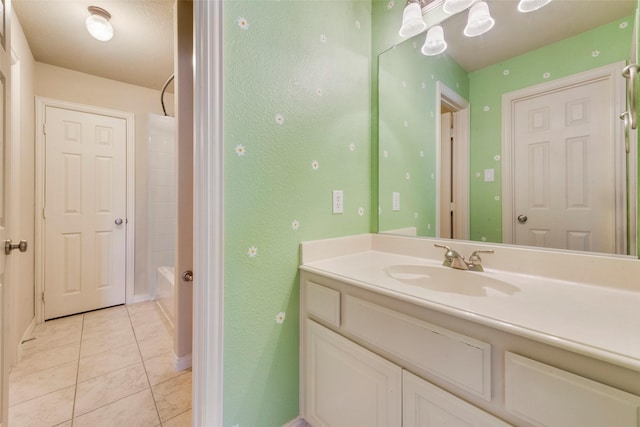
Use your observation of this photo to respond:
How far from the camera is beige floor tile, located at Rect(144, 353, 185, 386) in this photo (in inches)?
62.1

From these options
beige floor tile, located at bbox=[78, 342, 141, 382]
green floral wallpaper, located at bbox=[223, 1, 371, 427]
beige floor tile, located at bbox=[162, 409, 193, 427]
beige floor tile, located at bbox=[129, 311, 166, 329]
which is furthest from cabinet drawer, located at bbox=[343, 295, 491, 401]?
beige floor tile, located at bbox=[129, 311, 166, 329]

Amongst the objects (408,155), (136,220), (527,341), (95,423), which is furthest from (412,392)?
(136,220)

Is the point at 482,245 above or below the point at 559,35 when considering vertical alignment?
below

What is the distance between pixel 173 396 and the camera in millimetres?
1437

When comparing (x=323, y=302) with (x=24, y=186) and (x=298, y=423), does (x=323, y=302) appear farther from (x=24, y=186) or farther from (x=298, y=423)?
(x=24, y=186)

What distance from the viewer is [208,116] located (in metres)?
0.92

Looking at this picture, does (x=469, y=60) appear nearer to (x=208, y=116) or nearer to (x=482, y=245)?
(x=482, y=245)

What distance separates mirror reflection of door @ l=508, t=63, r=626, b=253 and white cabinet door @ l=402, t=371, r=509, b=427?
0.67 m

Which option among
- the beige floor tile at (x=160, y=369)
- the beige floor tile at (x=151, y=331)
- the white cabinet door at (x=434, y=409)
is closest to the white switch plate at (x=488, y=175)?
the white cabinet door at (x=434, y=409)

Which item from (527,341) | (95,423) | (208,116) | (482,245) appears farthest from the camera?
(95,423)

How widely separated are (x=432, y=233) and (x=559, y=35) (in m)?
0.88

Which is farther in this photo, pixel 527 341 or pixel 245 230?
pixel 245 230

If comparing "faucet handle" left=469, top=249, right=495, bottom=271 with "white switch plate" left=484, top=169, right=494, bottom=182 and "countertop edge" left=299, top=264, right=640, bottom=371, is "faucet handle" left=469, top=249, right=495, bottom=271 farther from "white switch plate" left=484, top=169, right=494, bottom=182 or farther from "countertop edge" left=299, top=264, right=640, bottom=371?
"countertop edge" left=299, top=264, right=640, bottom=371

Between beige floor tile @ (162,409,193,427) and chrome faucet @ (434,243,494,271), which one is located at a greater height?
chrome faucet @ (434,243,494,271)
